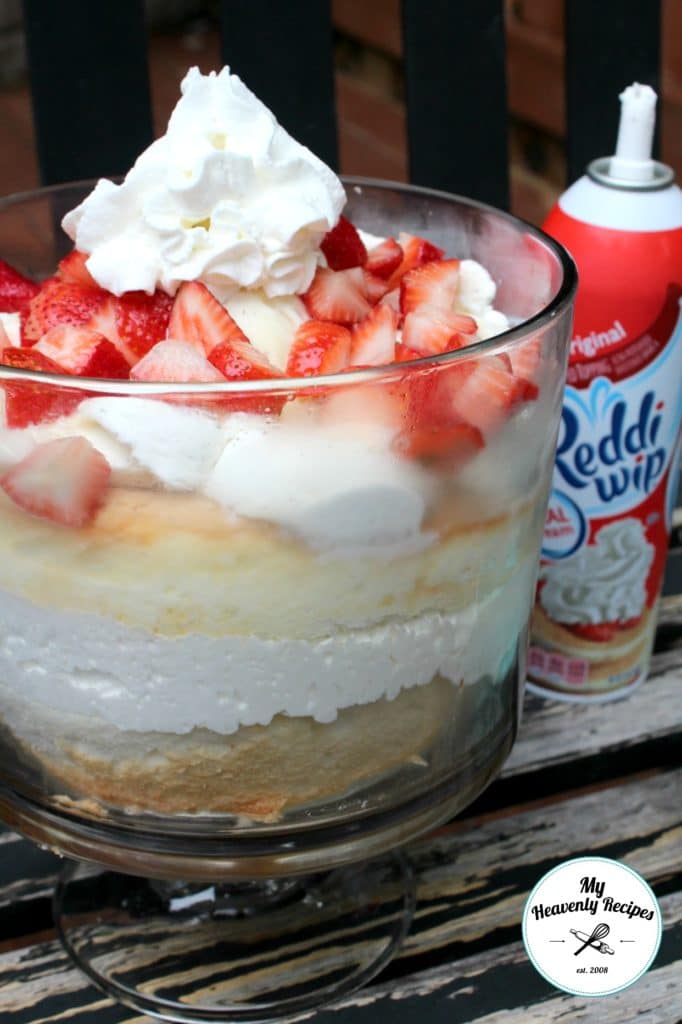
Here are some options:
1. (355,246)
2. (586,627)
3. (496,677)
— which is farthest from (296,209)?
(586,627)

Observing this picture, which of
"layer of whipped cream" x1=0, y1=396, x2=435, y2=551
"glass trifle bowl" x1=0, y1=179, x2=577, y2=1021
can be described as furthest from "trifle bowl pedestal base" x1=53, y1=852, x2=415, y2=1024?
"layer of whipped cream" x1=0, y1=396, x2=435, y2=551

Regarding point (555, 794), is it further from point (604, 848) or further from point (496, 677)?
point (496, 677)

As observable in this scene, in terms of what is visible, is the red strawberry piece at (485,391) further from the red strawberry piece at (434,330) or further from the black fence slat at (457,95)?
the black fence slat at (457,95)

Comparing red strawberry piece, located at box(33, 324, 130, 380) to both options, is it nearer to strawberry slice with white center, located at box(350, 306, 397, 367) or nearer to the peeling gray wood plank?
strawberry slice with white center, located at box(350, 306, 397, 367)

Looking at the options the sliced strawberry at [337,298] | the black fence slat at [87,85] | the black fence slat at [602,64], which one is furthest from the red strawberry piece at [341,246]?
the black fence slat at [602,64]

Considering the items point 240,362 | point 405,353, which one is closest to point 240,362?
point 240,362

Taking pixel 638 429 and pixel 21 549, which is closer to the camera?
pixel 21 549

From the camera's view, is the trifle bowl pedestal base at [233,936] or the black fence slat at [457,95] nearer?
the trifle bowl pedestal base at [233,936]
